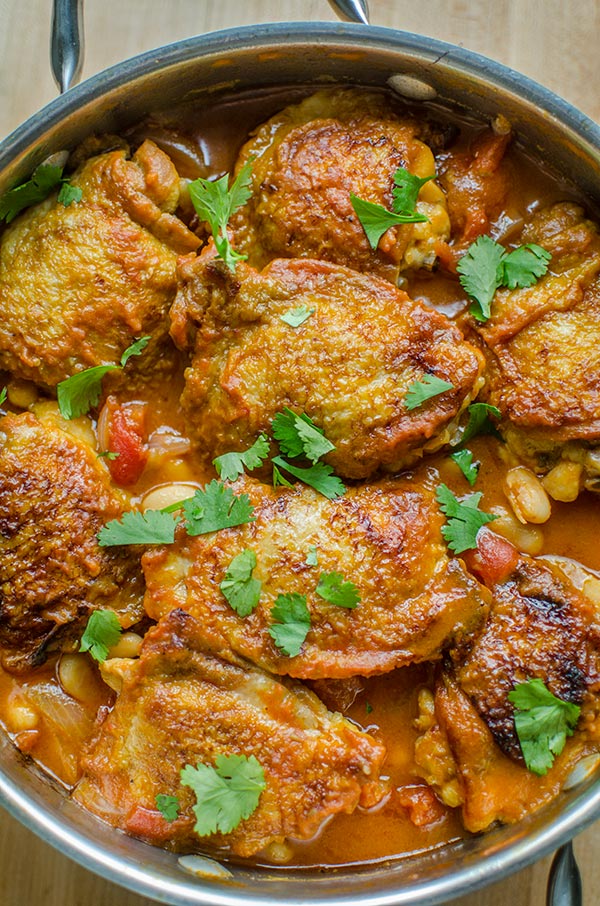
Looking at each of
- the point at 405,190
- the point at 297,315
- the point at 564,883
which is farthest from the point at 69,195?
the point at 564,883

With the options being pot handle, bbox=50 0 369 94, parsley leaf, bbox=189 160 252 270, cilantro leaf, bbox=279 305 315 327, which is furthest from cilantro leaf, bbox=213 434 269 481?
pot handle, bbox=50 0 369 94

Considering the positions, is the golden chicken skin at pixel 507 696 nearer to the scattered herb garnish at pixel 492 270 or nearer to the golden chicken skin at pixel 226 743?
the golden chicken skin at pixel 226 743

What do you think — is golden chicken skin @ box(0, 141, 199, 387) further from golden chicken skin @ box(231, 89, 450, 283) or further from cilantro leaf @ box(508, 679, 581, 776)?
cilantro leaf @ box(508, 679, 581, 776)

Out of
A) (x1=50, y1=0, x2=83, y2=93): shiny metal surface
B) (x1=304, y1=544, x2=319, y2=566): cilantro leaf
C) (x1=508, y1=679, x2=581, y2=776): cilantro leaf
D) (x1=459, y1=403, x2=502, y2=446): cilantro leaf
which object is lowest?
(x1=508, y1=679, x2=581, y2=776): cilantro leaf

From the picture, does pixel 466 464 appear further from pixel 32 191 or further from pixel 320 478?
pixel 32 191

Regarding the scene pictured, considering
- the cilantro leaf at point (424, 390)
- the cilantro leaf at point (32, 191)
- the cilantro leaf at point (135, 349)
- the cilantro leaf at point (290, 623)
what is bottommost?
the cilantro leaf at point (290, 623)

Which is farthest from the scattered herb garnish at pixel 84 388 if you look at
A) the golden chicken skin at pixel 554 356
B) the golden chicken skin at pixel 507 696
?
the golden chicken skin at pixel 507 696

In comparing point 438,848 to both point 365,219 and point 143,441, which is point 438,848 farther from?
point 365,219
